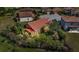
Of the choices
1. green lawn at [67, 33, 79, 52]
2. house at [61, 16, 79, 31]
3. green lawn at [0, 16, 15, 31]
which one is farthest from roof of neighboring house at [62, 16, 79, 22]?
green lawn at [0, 16, 15, 31]

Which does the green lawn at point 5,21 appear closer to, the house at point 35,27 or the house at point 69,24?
the house at point 35,27

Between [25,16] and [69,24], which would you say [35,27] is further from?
[69,24]

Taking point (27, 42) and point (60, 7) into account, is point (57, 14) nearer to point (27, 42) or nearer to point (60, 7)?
point (60, 7)

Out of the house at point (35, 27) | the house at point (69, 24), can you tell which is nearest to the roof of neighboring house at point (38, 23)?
the house at point (35, 27)

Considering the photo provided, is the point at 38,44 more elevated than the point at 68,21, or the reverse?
the point at 68,21
